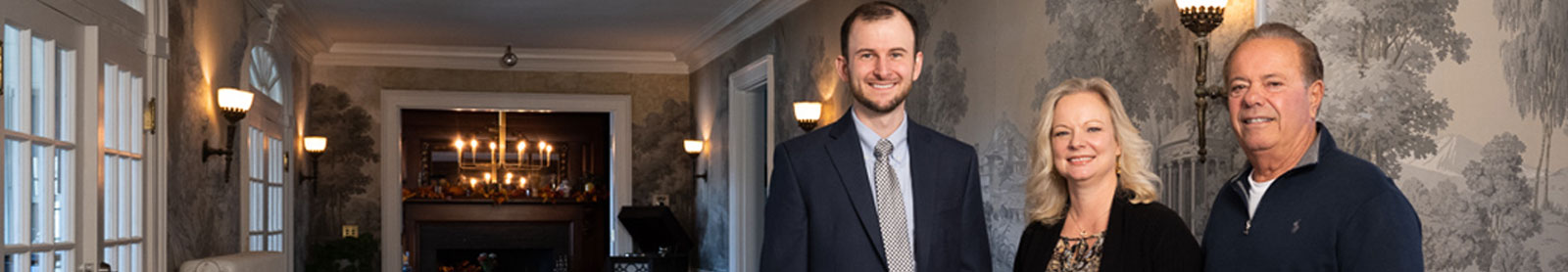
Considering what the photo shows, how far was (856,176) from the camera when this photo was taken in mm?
1922

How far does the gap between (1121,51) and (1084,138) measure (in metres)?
2.09

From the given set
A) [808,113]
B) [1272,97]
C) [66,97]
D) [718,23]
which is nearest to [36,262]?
[66,97]

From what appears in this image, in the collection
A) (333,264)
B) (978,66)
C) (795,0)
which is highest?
(795,0)

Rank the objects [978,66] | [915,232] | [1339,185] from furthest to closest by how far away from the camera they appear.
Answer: [978,66]
[915,232]
[1339,185]

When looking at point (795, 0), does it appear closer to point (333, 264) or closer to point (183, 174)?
point (183, 174)

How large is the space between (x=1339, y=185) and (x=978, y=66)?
132 inches

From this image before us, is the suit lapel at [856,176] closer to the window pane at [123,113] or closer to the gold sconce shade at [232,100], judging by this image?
the window pane at [123,113]

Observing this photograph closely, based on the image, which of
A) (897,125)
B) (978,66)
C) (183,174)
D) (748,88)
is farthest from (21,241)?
(748,88)

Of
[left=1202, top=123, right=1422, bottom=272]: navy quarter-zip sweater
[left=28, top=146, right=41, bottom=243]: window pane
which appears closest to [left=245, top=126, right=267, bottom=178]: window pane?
[left=28, top=146, right=41, bottom=243]: window pane

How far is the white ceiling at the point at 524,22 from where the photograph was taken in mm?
7727

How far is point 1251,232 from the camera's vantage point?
1841 millimetres

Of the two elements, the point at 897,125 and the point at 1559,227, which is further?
the point at 1559,227

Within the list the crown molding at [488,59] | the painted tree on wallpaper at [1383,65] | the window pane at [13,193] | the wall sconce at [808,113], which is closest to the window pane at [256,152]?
the crown molding at [488,59]

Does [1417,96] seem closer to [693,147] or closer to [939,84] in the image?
[939,84]
